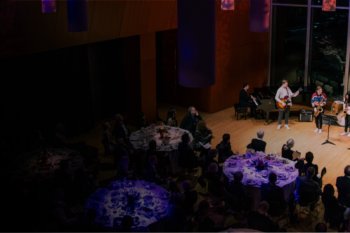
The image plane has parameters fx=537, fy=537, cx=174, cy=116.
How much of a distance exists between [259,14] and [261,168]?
10.2ft

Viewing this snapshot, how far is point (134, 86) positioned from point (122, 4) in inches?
122

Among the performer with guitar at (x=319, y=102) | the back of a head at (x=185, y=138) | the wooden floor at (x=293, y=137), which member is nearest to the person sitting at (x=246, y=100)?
the wooden floor at (x=293, y=137)

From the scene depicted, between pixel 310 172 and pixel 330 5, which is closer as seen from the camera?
pixel 310 172

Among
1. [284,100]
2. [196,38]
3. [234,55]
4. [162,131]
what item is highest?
[196,38]

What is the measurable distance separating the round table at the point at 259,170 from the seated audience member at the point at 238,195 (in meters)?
0.48

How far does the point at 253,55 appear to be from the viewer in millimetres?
18156

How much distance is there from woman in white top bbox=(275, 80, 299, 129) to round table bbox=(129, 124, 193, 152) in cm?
387

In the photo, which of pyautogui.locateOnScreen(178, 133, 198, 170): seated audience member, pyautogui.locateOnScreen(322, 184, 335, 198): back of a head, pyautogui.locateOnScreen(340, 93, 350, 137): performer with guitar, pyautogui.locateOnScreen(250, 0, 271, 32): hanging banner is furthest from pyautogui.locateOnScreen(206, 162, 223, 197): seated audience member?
pyautogui.locateOnScreen(340, 93, 350, 137): performer with guitar

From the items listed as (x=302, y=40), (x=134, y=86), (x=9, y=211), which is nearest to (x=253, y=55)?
(x=302, y=40)

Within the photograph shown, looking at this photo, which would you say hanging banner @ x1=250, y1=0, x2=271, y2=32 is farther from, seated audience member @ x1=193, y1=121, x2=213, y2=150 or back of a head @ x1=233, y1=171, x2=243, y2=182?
seated audience member @ x1=193, y1=121, x2=213, y2=150

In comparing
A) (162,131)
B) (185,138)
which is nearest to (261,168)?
(185,138)

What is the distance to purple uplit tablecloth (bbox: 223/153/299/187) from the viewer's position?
10273 millimetres

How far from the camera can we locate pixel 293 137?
1490cm

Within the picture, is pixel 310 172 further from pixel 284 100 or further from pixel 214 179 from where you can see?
pixel 284 100
